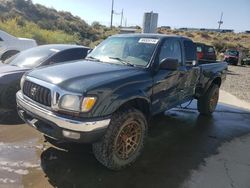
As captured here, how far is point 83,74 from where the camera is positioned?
12.6 ft

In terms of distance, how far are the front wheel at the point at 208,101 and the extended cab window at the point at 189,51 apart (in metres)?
1.34

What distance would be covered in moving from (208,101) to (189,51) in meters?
1.69

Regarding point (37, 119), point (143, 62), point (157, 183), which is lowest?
point (157, 183)

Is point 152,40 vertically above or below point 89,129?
above

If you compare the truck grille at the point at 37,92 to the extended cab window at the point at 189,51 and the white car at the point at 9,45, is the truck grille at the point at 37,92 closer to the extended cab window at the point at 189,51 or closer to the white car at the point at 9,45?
the extended cab window at the point at 189,51

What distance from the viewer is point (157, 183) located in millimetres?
3680

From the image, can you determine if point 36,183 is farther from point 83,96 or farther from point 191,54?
point 191,54

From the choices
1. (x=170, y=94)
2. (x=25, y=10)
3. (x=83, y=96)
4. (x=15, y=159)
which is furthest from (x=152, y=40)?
(x=25, y=10)

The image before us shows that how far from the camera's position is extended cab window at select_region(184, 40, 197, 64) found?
553 centimetres

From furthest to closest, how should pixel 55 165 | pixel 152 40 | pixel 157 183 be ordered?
pixel 152 40 < pixel 55 165 < pixel 157 183

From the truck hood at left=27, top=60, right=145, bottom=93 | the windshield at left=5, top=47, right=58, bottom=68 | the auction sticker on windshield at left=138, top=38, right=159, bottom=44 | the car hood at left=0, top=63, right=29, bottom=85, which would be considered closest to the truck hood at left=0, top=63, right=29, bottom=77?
the car hood at left=0, top=63, right=29, bottom=85

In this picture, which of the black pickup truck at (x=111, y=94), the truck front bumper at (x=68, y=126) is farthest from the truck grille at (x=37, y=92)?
the truck front bumper at (x=68, y=126)

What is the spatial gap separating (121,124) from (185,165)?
127 centimetres

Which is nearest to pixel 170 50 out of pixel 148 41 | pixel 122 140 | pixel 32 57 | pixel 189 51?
pixel 148 41
